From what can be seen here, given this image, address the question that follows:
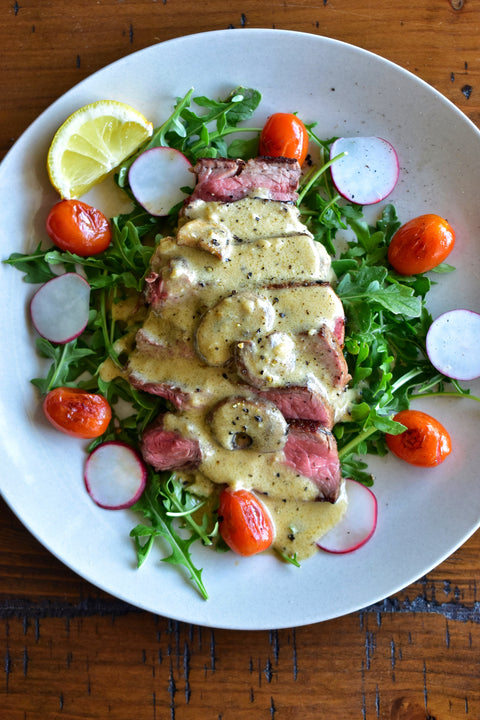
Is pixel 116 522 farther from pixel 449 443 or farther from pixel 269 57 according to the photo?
pixel 269 57

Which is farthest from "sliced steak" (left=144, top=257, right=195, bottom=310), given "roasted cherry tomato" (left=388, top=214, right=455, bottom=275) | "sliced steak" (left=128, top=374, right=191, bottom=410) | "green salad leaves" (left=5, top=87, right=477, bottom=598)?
"roasted cherry tomato" (left=388, top=214, right=455, bottom=275)

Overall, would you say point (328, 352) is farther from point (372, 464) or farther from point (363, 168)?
point (363, 168)

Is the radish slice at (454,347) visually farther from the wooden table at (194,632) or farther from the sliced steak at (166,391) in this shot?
the sliced steak at (166,391)

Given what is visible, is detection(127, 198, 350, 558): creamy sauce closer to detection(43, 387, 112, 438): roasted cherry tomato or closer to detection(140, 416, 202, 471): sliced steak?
detection(140, 416, 202, 471): sliced steak

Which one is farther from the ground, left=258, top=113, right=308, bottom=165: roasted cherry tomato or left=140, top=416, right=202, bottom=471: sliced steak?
left=258, top=113, right=308, bottom=165: roasted cherry tomato

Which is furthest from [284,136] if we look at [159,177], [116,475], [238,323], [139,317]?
[116,475]

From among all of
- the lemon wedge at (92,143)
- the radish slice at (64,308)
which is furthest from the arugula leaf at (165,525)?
the lemon wedge at (92,143)
